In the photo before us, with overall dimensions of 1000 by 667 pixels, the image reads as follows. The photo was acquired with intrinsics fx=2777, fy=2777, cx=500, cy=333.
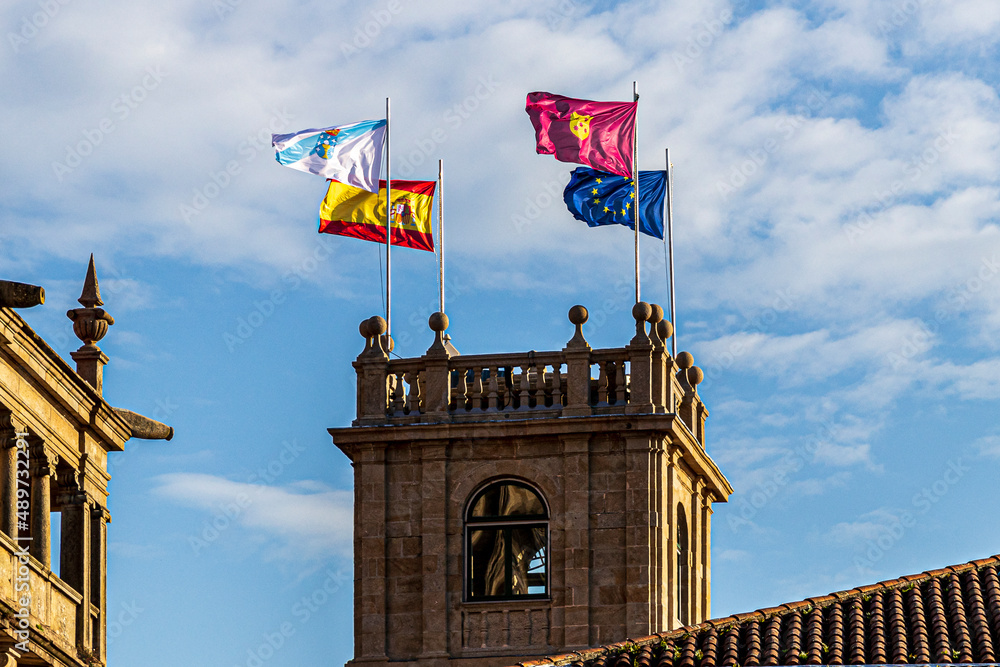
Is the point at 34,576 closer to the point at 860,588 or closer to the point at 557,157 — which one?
the point at 860,588

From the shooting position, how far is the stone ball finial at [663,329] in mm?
51000

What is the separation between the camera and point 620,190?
52.5 metres

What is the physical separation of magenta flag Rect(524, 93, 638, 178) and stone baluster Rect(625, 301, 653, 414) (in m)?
3.21

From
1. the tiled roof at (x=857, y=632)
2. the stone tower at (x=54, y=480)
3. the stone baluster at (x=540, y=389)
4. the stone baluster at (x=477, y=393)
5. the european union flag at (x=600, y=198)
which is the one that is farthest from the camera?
the european union flag at (x=600, y=198)

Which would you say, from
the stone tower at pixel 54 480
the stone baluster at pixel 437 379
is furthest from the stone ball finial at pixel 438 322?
the stone tower at pixel 54 480

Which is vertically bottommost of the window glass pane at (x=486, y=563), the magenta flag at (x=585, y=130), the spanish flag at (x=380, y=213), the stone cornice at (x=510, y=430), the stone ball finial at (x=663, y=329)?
the window glass pane at (x=486, y=563)

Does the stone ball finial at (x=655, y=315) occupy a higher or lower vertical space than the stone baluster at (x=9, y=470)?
higher

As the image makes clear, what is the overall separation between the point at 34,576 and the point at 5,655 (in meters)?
1.49

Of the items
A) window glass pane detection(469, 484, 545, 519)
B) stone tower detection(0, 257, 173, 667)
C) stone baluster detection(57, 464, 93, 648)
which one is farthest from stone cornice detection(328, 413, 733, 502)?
stone baluster detection(57, 464, 93, 648)

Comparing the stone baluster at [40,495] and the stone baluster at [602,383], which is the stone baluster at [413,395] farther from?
the stone baluster at [40,495]

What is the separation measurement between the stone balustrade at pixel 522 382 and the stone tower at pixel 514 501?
4 centimetres

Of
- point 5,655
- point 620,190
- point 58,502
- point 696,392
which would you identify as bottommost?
point 5,655

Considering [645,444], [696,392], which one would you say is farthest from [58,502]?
[696,392]

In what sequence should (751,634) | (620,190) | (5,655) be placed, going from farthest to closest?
(620,190) < (751,634) < (5,655)
